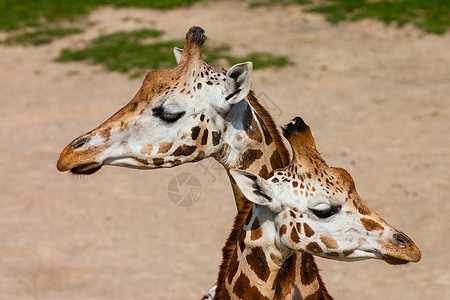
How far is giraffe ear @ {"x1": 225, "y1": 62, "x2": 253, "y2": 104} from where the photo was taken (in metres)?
6.82

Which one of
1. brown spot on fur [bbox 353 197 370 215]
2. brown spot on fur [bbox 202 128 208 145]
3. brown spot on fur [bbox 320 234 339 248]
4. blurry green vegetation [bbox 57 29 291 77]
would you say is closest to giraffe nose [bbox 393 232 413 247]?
brown spot on fur [bbox 353 197 370 215]

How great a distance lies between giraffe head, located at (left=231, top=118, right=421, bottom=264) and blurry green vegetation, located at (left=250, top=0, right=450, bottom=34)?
17628 millimetres

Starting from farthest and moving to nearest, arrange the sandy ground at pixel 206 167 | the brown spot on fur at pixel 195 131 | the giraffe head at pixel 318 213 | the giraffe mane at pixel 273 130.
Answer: the sandy ground at pixel 206 167
the giraffe mane at pixel 273 130
the brown spot on fur at pixel 195 131
the giraffe head at pixel 318 213

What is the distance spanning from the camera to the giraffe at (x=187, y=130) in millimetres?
6902

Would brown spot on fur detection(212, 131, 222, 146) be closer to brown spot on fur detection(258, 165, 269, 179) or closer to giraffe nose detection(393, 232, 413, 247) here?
brown spot on fur detection(258, 165, 269, 179)

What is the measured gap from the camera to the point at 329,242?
6.09 meters

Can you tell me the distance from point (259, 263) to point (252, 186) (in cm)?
80

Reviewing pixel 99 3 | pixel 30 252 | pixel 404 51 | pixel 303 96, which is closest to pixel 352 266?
pixel 30 252

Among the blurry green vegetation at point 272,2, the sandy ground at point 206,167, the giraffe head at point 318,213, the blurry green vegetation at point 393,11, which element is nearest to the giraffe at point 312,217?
the giraffe head at point 318,213

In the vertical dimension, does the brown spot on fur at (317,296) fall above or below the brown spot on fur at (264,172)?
below

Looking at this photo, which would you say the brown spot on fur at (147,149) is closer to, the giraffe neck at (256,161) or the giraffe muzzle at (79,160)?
the giraffe muzzle at (79,160)

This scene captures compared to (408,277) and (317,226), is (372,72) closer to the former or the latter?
(408,277)

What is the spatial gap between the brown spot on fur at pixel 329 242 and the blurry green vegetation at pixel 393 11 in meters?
17.8

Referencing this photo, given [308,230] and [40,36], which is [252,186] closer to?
[308,230]
